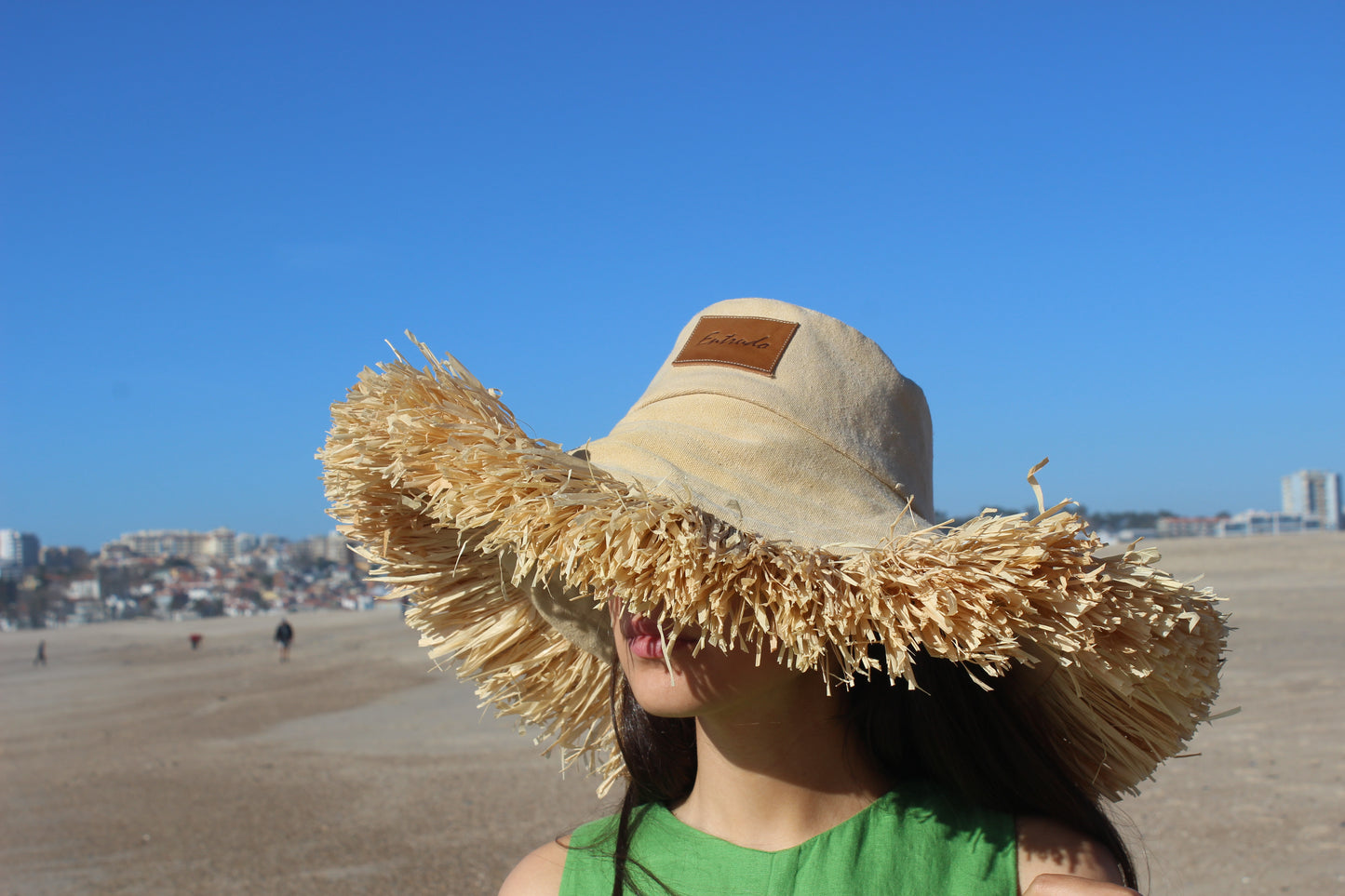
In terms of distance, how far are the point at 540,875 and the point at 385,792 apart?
9.63 m

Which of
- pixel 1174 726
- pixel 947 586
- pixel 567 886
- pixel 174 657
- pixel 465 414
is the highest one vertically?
pixel 465 414

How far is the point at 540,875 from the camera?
195 cm

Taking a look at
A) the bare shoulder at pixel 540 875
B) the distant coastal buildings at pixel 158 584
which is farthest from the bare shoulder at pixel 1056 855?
the distant coastal buildings at pixel 158 584

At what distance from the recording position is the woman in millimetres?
1345

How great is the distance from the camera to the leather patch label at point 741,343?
173cm

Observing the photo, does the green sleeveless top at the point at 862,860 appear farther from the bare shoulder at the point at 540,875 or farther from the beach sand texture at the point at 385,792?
the beach sand texture at the point at 385,792

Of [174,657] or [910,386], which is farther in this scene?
[174,657]

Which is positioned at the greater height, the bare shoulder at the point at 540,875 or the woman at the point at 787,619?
the woman at the point at 787,619

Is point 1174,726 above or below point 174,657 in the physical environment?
above

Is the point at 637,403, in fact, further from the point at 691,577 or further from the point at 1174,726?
the point at 1174,726

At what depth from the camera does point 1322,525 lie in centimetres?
9875

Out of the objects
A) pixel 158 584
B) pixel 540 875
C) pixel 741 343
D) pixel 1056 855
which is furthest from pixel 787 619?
pixel 158 584

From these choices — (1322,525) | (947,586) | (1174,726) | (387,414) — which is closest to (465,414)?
(387,414)

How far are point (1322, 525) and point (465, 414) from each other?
383ft
